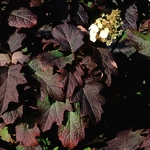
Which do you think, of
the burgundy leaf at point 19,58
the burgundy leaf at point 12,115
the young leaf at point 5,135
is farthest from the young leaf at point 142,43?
the young leaf at point 5,135

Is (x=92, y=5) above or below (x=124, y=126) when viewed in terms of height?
above

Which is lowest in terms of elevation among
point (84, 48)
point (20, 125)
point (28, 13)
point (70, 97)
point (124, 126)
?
point (124, 126)

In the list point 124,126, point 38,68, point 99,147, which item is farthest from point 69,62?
point 124,126

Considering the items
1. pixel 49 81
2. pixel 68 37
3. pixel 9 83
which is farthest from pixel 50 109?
Answer: pixel 68 37

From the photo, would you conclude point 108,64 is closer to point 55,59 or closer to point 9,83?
point 55,59

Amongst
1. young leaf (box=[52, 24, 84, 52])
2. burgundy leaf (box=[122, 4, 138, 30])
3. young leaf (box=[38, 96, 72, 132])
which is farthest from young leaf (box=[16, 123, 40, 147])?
burgundy leaf (box=[122, 4, 138, 30])

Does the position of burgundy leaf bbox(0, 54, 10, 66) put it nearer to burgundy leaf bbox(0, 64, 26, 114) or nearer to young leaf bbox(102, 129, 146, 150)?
burgundy leaf bbox(0, 64, 26, 114)

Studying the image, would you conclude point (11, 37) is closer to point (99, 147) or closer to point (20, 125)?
point (20, 125)
